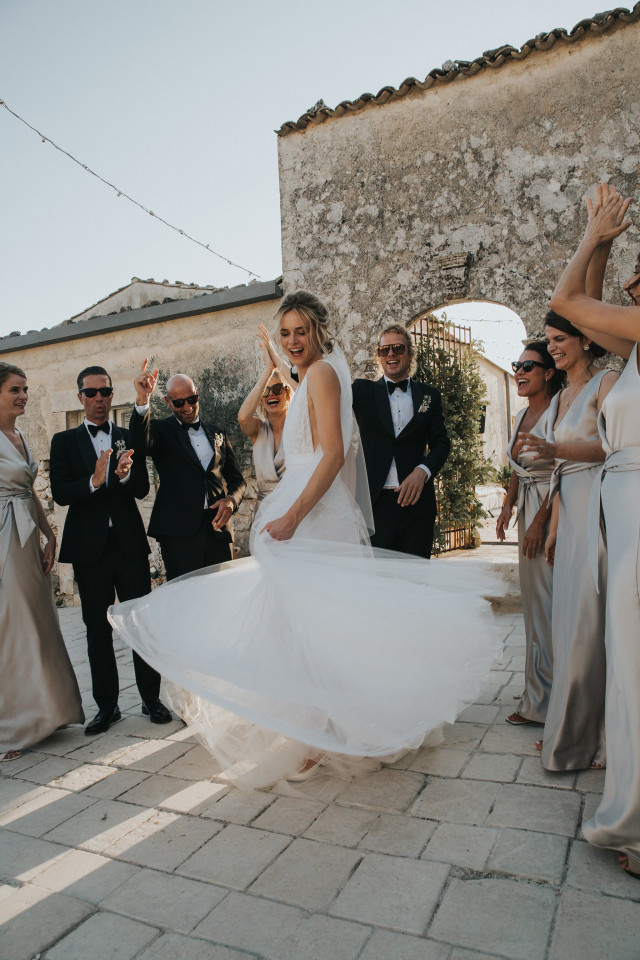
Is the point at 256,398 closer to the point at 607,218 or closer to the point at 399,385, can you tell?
the point at 399,385

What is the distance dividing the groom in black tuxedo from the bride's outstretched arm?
3.91 ft

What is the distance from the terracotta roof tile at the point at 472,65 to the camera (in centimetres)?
694

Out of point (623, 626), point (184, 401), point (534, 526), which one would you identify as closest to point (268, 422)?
point (184, 401)

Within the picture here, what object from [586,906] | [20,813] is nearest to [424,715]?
[586,906]

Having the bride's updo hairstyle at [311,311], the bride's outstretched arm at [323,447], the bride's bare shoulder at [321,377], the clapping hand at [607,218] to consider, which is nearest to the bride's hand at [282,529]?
the bride's outstretched arm at [323,447]

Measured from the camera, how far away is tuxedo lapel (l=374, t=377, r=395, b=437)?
448 centimetres

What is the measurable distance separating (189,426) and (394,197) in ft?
17.3

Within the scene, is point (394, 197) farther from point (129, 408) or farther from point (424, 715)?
point (424, 715)

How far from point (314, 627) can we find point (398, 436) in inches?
77.8

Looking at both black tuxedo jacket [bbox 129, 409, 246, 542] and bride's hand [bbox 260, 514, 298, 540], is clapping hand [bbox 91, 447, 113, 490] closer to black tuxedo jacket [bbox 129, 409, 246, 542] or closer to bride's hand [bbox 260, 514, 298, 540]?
black tuxedo jacket [bbox 129, 409, 246, 542]

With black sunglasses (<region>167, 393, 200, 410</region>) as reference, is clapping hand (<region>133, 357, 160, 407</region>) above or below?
above

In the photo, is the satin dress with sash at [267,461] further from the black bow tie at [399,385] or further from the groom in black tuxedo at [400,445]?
the black bow tie at [399,385]

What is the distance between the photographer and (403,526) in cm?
433

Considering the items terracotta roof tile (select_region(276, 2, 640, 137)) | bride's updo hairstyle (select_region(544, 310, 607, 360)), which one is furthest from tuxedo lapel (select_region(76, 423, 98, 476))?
terracotta roof tile (select_region(276, 2, 640, 137))
